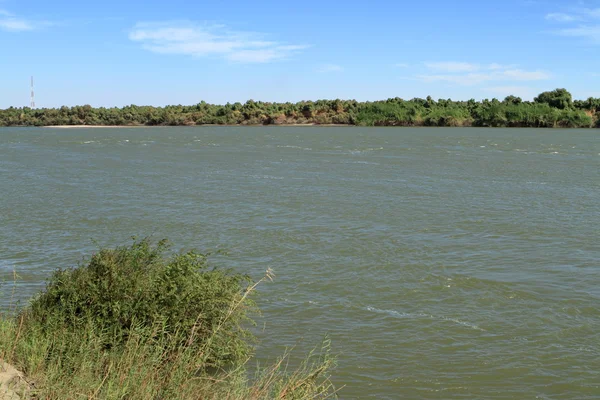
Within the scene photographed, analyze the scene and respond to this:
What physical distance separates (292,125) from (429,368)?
142m

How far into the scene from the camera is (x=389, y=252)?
1936cm

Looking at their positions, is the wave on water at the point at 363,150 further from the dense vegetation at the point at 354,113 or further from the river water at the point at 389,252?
the dense vegetation at the point at 354,113

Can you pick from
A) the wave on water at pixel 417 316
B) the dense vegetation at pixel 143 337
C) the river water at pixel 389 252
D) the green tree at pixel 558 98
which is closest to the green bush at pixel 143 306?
the dense vegetation at pixel 143 337

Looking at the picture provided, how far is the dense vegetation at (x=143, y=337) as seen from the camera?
8.02 meters

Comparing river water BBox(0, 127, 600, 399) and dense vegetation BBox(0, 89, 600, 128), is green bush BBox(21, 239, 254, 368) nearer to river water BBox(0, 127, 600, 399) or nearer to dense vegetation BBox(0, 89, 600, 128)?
river water BBox(0, 127, 600, 399)

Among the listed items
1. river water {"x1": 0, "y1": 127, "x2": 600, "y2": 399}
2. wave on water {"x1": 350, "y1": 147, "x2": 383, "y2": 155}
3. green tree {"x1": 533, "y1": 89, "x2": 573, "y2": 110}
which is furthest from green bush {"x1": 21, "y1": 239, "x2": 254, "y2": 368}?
green tree {"x1": 533, "y1": 89, "x2": 573, "y2": 110}

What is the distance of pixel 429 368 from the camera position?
442 inches

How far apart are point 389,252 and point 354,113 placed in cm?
12846

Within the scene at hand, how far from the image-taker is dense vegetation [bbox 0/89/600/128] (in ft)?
410

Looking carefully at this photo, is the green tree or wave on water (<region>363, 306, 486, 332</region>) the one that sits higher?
the green tree

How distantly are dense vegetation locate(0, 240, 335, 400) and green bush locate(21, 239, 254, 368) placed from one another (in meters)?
0.02

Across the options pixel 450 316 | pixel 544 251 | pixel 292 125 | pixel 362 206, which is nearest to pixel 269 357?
pixel 450 316

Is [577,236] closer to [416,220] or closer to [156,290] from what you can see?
[416,220]

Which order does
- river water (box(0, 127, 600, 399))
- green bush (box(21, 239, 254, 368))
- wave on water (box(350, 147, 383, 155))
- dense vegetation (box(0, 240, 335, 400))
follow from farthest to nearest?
1. wave on water (box(350, 147, 383, 155))
2. river water (box(0, 127, 600, 399))
3. green bush (box(21, 239, 254, 368))
4. dense vegetation (box(0, 240, 335, 400))
